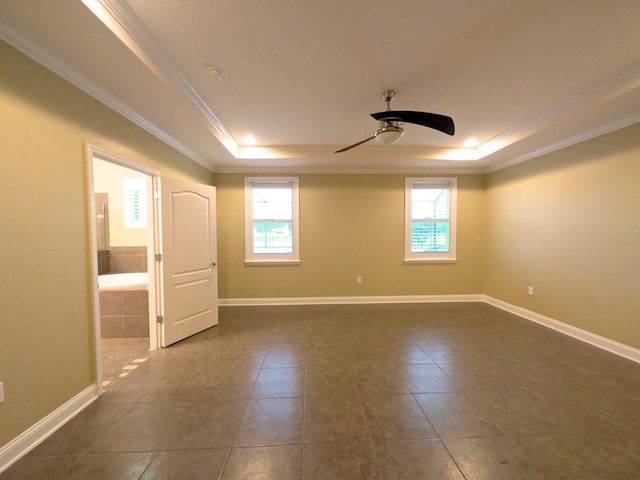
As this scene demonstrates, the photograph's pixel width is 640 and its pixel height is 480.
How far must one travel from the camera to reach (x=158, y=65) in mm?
1860

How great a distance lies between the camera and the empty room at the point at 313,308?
4.84 feet

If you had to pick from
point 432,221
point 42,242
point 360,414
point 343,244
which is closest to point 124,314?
point 42,242

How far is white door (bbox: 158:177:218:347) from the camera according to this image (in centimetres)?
291

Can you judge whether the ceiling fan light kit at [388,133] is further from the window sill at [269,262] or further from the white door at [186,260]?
the window sill at [269,262]

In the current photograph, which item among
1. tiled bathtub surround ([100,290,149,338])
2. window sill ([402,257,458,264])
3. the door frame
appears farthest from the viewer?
window sill ([402,257,458,264])

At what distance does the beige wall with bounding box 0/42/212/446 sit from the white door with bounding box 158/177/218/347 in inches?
37.0

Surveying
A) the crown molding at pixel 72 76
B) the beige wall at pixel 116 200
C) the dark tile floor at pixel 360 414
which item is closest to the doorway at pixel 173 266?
the dark tile floor at pixel 360 414

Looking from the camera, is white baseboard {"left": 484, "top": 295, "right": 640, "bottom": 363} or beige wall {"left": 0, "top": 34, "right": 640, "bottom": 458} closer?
beige wall {"left": 0, "top": 34, "right": 640, "bottom": 458}

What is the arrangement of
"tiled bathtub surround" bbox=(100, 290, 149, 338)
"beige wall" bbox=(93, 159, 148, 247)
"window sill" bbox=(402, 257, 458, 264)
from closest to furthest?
1. "tiled bathtub surround" bbox=(100, 290, 149, 338)
2. "beige wall" bbox=(93, 159, 148, 247)
3. "window sill" bbox=(402, 257, 458, 264)

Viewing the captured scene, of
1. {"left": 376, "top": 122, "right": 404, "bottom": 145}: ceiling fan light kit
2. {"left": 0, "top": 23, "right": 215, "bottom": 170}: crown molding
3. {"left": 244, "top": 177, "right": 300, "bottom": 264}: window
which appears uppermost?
{"left": 0, "top": 23, "right": 215, "bottom": 170}: crown molding

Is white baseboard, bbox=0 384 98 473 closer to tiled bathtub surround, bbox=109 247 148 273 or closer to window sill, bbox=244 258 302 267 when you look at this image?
window sill, bbox=244 258 302 267

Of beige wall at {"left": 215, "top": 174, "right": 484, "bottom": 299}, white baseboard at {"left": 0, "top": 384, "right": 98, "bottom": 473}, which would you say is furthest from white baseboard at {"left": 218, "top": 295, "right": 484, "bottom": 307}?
white baseboard at {"left": 0, "top": 384, "right": 98, "bottom": 473}

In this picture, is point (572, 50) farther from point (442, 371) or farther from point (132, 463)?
point (132, 463)

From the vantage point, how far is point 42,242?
1620 mm
